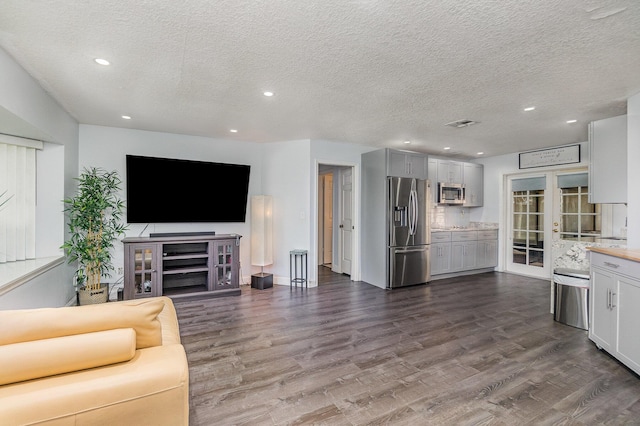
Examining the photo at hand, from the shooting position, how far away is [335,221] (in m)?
6.29

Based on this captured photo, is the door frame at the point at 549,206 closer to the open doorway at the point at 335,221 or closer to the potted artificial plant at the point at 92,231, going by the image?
the open doorway at the point at 335,221

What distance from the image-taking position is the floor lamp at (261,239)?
487 centimetres

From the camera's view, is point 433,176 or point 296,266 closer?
point 296,266

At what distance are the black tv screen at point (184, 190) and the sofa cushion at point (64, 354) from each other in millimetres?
3434

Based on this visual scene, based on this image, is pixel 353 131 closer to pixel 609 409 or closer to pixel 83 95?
pixel 83 95

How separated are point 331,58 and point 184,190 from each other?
3.20m

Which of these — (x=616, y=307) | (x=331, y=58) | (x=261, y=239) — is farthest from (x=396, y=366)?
(x=261, y=239)

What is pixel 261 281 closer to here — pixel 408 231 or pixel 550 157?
pixel 408 231

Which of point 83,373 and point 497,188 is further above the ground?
point 497,188

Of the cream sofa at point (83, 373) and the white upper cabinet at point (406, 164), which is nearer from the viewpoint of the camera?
the cream sofa at point (83, 373)

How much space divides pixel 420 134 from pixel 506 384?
11.4 ft

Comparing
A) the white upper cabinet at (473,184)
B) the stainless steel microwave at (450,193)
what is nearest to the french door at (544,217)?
the white upper cabinet at (473,184)

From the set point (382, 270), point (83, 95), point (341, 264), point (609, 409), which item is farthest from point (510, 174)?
point (83, 95)

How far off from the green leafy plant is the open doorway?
3250mm
